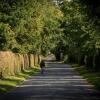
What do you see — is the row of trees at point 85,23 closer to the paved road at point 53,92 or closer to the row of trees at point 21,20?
the row of trees at point 21,20

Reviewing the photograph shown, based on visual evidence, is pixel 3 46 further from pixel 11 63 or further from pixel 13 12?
pixel 13 12

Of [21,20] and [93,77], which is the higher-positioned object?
[21,20]

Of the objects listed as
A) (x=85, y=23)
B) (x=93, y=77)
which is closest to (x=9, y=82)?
(x=85, y=23)

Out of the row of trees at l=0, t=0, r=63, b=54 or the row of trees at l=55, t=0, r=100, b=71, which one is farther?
the row of trees at l=0, t=0, r=63, b=54

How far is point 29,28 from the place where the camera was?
53094 mm

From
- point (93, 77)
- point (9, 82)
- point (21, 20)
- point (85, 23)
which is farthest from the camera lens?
point (93, 77)

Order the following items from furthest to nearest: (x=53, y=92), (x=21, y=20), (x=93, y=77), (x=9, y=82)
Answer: (x=93, y=77), (x=21, y=20), (x=9, y=82), (x=53, y=92)

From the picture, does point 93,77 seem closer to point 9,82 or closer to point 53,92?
point 9,82

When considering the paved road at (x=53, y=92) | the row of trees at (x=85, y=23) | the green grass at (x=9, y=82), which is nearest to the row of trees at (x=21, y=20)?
the row of trees at (x=85, y=23)

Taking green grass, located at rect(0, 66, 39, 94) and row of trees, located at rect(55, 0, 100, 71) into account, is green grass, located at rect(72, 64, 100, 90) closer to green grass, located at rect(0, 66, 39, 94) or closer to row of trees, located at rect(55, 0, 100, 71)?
row of trees, located at rect(55, 0, 100, 71)

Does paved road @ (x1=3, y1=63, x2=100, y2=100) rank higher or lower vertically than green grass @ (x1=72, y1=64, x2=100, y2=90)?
higher

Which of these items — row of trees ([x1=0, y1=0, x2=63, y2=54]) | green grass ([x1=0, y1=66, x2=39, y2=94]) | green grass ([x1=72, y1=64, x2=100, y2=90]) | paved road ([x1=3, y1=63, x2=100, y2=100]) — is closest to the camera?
paved road ([x1=3, y1=63, x2=100, y2=100])

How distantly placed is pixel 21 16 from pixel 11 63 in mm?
11561

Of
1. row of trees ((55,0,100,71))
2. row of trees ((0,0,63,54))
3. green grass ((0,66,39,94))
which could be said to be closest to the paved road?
green grass ((0,66,39,94))
